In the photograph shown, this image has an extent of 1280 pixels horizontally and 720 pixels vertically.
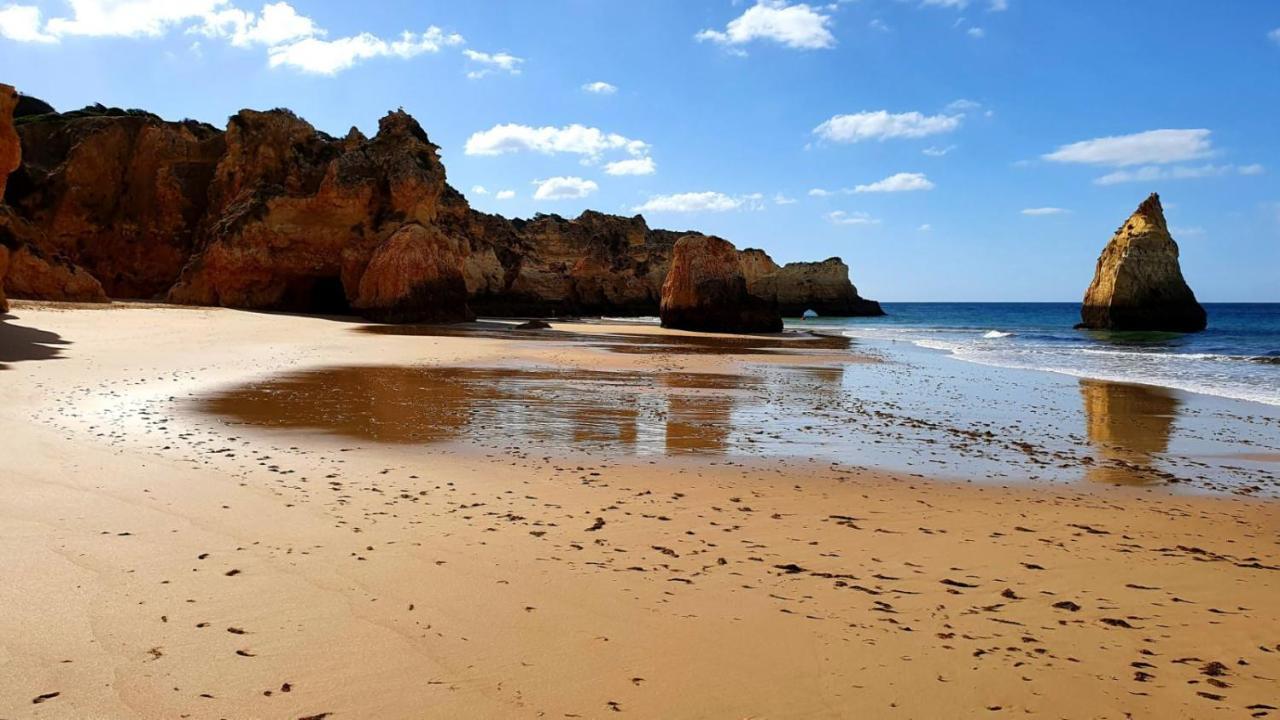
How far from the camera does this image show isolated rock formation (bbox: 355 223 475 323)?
99.8 feet

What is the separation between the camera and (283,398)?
1012 cm

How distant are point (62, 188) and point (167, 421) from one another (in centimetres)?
3458

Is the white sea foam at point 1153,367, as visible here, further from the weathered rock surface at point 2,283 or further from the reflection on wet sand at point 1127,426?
the weathered rock surface at point 2,283

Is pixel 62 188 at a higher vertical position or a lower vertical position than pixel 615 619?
higher

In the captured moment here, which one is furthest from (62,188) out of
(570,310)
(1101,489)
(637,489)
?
(1101,489)

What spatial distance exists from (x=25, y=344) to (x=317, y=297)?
21613 millimetres

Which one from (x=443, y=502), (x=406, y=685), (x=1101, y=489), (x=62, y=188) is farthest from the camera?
(x=62, y=188)

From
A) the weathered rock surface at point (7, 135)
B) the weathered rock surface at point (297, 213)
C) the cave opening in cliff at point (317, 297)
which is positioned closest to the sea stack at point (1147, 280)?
the weathered rock surface at point (297, 213)

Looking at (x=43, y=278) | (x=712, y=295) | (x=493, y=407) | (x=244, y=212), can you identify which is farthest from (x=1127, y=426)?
(x=244, y=212)

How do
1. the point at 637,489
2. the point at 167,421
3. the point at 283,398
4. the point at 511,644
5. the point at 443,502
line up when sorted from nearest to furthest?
the point at 511,644, the point at 443,502, the point at 637,489, the point at 167,421, the point at 283,398

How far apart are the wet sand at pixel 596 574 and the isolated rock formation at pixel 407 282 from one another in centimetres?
2182

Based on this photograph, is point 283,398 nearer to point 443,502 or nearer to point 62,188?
point 443,502

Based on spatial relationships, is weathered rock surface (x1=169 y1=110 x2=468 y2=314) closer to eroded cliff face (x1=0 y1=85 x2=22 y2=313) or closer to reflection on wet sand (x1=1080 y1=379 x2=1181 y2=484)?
eroded cliff face (x1=0 y1=85 x2=22 y2=313)

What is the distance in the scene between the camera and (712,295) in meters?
36.4
